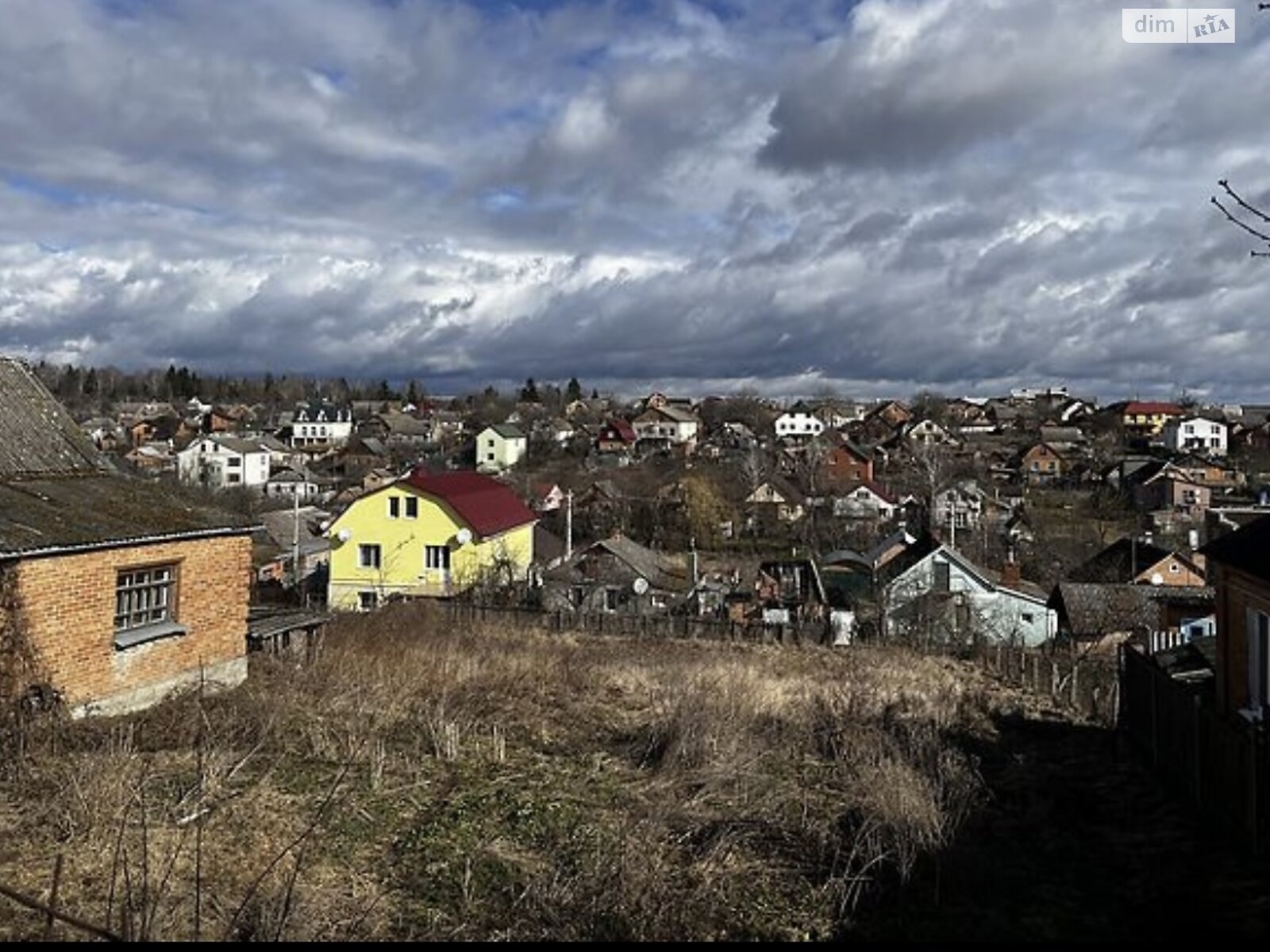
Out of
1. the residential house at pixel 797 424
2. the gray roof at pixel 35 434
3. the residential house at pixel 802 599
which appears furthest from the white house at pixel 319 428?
the gray roof at pixel 35 434

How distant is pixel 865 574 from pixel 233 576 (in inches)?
1051

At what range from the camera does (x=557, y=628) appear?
85.0 feet

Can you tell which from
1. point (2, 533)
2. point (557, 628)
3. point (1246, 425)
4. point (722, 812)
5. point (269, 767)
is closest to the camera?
point (722, 812)

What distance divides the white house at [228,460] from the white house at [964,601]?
5216 centimetres

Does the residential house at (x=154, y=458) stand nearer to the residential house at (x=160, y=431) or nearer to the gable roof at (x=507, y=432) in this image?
the residential house at (x=160, y=431)

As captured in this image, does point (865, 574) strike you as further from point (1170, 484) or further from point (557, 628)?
point (1170, 484)

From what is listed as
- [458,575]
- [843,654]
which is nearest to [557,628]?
[843,654]

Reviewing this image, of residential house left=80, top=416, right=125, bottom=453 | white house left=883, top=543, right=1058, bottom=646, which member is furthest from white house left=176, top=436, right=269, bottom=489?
white house left=883, top=543, right=1058, bottom=646

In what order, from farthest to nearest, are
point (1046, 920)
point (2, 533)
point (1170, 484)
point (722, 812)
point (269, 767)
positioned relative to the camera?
point (1170, 484) < point (2, 533) < point (269, 767) < point (722, 812) < point (1046, 920)

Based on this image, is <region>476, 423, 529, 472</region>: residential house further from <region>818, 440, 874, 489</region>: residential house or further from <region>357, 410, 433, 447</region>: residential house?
<region>818, 440, 874, 489</region>: residential house

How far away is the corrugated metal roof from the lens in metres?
11.8

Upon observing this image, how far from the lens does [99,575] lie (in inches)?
491

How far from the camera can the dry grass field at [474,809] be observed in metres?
7.11

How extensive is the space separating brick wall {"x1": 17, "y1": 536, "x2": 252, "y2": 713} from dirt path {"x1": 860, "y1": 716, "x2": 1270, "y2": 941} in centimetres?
924
